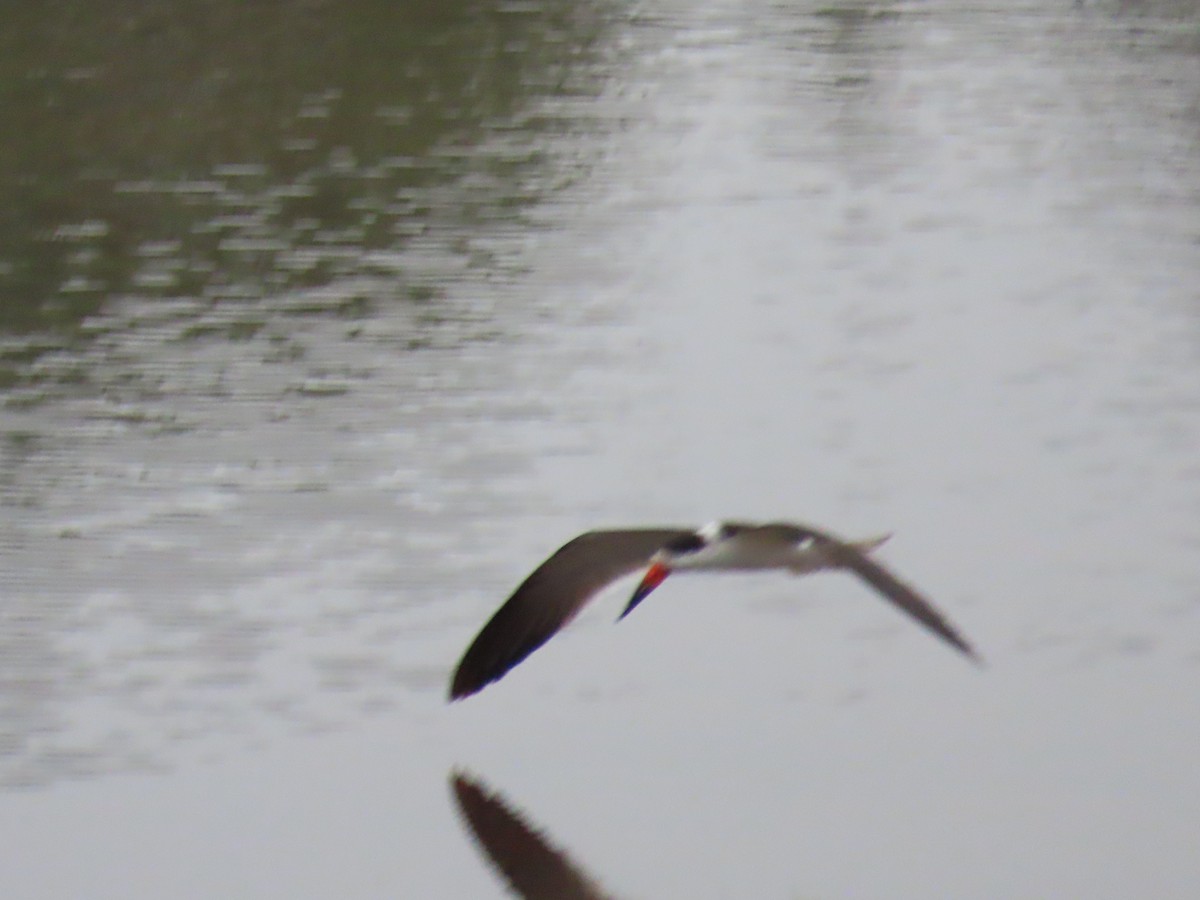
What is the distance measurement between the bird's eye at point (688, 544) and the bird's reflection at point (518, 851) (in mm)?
375

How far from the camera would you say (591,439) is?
4.28m

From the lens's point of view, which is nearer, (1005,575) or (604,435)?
(1005,575)

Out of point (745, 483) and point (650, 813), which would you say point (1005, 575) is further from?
point (650, 813)

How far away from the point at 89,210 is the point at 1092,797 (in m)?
3.12

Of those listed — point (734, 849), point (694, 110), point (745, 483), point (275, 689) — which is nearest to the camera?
point (734, 849)

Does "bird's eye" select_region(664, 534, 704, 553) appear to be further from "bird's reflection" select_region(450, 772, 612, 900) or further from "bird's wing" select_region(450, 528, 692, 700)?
"bird's reflection" select_region(450, 772, 612, 900)

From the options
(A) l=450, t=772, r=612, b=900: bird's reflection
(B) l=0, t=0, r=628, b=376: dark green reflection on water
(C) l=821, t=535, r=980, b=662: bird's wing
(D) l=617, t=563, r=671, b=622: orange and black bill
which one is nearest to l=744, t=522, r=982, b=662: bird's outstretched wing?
(C) l=821, t=535, r=980, b=662: bird's wing

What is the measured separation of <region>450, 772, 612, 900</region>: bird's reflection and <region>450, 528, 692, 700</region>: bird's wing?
0.55 ft

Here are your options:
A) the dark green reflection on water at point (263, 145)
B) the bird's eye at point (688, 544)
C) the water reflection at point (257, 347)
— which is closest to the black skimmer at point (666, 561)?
the bird's eye at point (688, 544)

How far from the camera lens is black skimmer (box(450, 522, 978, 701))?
9.89 feet

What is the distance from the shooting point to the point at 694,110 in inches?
251

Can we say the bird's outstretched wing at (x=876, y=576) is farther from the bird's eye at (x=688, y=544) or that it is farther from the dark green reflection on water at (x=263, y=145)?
the dark green reflection on water at (x=263, y=145)

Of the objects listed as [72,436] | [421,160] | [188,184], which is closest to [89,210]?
[188,184]

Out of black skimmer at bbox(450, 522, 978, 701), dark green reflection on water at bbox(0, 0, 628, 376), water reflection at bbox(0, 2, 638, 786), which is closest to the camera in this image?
black skimmer at bbox(450, 522, 978, 701)
